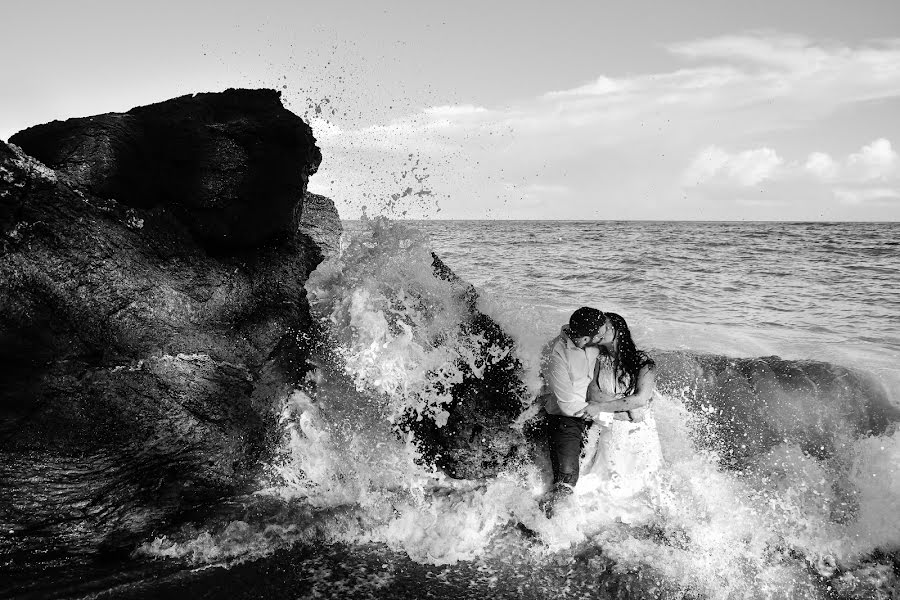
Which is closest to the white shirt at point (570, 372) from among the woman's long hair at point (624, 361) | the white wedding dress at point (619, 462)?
the woman's long hair at point (624, 361)

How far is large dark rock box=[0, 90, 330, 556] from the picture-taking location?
3982 mm

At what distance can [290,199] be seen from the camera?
211 inches

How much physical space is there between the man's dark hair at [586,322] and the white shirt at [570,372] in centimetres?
19

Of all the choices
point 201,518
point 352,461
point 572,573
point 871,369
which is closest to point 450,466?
point 352,461

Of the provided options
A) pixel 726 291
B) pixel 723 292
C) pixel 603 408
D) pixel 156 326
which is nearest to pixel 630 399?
pixel 603 408

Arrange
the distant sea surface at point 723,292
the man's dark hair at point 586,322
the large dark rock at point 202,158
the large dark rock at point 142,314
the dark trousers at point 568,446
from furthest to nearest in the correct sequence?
the distant sea surface at point 723,292, the dark trousers at point 568,446, the large dark rock at point 202,158, the man's dark hair at point 586,322, the large dark rock at point 142,314

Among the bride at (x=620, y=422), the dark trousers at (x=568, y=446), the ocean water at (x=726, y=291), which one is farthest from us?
the ocean water at (x=726, y=291)

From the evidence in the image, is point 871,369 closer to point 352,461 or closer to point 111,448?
point 352,461

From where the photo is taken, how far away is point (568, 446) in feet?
15.1

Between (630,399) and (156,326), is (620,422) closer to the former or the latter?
(630,399)

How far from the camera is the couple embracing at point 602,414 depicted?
4480 mm

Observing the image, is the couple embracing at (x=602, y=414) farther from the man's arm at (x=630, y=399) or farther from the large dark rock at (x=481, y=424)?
the large dark rock at (x=481, y=424)

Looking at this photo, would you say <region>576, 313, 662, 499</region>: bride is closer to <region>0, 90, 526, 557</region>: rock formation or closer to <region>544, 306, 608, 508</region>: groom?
<region>544, 306, 608, 508</region>: groom

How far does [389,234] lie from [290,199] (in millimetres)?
1152
